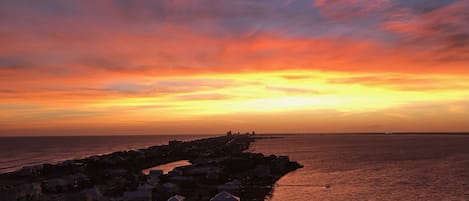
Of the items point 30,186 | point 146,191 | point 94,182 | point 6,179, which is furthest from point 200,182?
point 6,179

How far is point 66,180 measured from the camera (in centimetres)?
5559

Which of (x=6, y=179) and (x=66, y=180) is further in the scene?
(x=6, y=179)

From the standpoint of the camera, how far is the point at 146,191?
146ft

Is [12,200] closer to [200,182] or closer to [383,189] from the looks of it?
[200,182]

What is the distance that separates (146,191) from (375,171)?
49945 mm

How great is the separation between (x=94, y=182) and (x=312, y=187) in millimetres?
29168

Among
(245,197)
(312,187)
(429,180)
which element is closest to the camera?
(245,197)

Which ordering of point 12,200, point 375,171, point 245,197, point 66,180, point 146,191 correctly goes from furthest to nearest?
point 375,171 < point 66,180 < point 245,197 < point 146,191 < point 12,200

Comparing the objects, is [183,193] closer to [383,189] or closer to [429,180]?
[383,189]

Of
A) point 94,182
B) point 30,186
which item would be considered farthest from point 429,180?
point 30,186

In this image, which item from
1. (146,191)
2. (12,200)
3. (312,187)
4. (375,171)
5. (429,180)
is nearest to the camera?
(12,200)

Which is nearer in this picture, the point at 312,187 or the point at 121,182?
the point at 121,182

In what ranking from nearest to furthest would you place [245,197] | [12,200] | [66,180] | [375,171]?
1. [12,200]
2. [245,197]
3. [66,180]
4. [375,171]

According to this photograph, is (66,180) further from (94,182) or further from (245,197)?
(245,197)
